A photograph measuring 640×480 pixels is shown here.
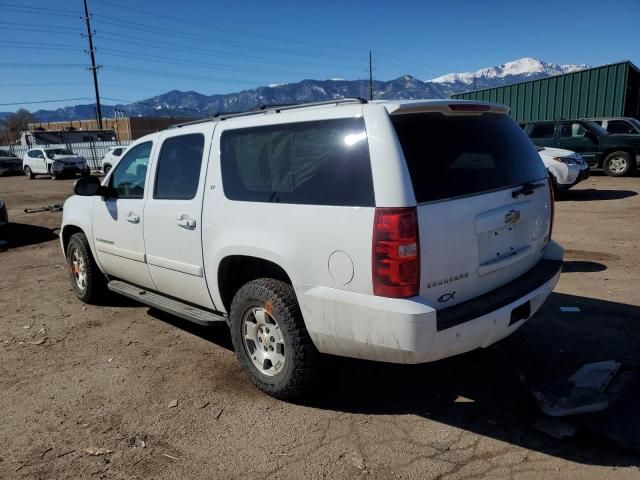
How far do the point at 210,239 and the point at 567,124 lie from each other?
48.1 feet

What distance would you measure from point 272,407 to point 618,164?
15.8 meters

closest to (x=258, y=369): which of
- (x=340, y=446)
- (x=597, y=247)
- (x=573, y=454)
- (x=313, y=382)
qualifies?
(x=313, y=382)

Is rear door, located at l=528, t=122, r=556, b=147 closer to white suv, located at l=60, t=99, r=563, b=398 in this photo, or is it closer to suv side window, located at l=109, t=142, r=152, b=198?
white suv, located at l=60, t=99, r=563, b=398

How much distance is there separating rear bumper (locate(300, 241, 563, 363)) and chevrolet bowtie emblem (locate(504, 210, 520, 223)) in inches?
16.9

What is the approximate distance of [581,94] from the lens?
21.9 meters

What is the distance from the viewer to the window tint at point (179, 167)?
3.91 metres

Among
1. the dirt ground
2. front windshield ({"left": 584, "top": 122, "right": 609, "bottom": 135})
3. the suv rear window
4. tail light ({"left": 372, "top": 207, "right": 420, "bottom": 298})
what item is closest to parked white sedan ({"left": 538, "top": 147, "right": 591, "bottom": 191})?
front windshield ({"left": 584, "top": 122, "right": 609, "bottom": 135})

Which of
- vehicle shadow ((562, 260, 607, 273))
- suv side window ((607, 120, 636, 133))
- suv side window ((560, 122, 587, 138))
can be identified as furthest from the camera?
suv side window ((607, 120, 636, 133))

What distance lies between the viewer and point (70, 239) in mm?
5738

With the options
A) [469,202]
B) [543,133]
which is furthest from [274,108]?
[543,133]

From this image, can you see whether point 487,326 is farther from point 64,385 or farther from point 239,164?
point 64,385

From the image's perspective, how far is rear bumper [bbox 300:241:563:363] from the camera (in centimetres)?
263

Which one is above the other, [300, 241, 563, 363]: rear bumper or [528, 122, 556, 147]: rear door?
[528, 122, 556, 147]: rear door

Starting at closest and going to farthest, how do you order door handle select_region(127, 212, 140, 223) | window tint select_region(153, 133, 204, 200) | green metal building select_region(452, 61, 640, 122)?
window tint select_region(153, 133, 204, 200), door handle select_region(127, 212, 140, 223), green metal building select_region(452, 61, 640, 122)
